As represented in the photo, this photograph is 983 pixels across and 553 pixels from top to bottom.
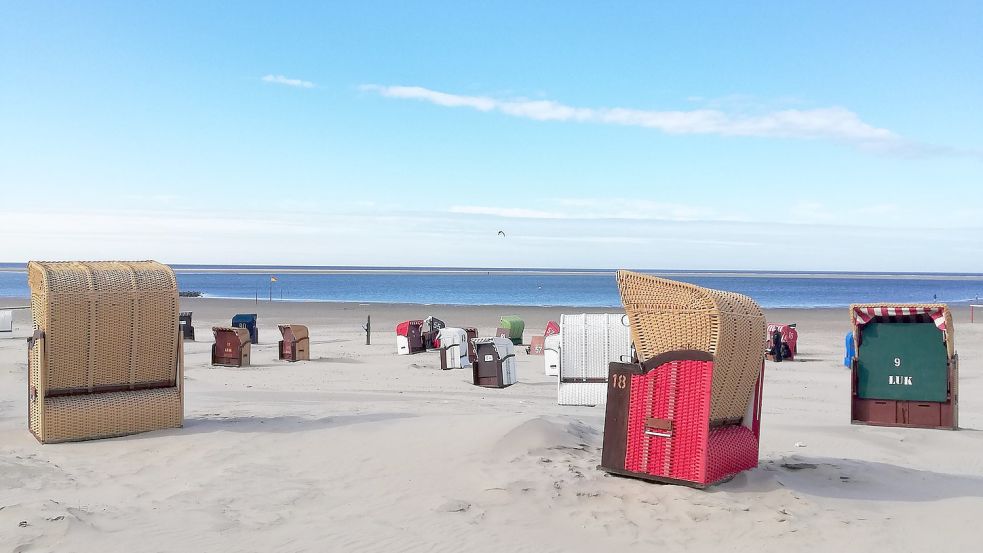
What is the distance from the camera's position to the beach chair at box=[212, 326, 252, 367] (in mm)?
21625

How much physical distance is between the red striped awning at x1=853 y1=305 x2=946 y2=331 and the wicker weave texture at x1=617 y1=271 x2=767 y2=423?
506cm

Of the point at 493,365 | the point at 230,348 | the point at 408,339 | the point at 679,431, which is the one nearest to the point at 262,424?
the point at 679,431

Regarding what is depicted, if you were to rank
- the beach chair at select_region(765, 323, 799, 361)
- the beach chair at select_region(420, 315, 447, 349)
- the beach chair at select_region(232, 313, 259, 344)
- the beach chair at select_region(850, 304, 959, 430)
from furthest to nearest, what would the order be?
the beach chair at select_region(232, 313, 259, 344)
the beach chair at select_region(420, 315, 447, 349)
the beach chair at select_region(765, 323, 799, 361)
the beach chair at select_region(850, 304, 959, 430)

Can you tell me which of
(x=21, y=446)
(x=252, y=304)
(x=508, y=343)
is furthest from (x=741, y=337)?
(x=252, y=304)

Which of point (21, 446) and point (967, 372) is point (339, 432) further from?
point (967, 372)

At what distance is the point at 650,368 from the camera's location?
27.0 feet

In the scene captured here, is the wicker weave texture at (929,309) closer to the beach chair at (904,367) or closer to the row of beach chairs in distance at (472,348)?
the beach chair at (904,367)

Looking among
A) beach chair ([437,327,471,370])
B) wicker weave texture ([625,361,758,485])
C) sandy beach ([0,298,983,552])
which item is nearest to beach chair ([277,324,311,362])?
beach chair ([437,327,471,370])

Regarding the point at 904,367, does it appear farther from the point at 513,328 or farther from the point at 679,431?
the point at 513,328

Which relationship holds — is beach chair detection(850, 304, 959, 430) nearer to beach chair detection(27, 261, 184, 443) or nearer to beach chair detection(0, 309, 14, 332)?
beach chair detection(27, 261, 184, 443)

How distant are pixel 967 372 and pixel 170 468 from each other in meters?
21.4

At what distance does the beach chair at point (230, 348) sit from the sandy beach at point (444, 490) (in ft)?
27.2

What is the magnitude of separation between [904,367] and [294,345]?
1614 cm

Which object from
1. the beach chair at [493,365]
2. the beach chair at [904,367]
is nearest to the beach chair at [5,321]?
the beach chair at [493,365]
